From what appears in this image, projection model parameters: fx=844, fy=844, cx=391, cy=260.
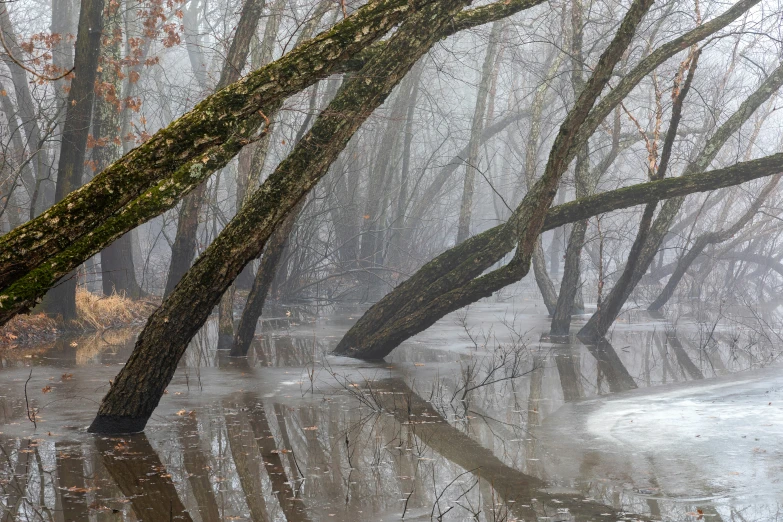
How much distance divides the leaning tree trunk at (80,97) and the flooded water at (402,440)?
3.11 m

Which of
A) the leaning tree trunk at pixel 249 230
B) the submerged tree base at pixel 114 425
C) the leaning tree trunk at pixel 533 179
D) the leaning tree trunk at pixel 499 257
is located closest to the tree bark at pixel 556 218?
the leaning tree trunk at pixel 499 257

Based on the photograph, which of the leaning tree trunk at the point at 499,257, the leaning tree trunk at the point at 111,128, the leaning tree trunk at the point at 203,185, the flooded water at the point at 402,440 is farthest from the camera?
the leaning tree trunk at the point at 111,128

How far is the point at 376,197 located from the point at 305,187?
16.7 meters

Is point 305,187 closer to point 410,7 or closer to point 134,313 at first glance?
point 410,7

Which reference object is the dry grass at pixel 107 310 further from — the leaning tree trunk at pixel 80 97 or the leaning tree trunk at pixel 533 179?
the leaning tree trunk at pixel 533 179

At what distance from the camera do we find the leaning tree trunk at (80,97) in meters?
13.7

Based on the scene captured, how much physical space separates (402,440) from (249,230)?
96.2 inches

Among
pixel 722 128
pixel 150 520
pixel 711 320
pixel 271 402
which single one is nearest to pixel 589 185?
pixel 722 128

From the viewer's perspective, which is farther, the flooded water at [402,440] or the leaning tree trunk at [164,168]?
the flooded water at [402,440]

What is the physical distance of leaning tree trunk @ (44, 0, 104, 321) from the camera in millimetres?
13695

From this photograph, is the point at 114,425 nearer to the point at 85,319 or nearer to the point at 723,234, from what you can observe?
the point at 85,319

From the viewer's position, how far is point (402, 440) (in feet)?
25.5

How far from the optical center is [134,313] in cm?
1703

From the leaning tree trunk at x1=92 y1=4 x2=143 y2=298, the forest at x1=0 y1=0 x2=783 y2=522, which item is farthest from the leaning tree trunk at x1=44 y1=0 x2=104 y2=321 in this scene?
the leaning tree trunk at x1=92 y1=4 x2=143 y2=298
